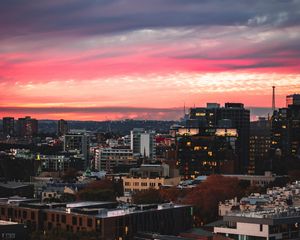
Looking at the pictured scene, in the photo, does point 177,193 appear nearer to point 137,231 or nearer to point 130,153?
point 137,231

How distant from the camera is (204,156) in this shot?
142125 millimetres

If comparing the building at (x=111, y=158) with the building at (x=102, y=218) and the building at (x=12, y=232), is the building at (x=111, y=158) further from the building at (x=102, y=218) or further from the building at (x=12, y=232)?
the building at (x=12, y=232)

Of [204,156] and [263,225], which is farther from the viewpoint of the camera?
[204,156]

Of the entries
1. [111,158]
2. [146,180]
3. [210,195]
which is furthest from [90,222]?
[111,158]

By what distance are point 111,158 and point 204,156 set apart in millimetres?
42615

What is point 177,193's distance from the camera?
99.9m

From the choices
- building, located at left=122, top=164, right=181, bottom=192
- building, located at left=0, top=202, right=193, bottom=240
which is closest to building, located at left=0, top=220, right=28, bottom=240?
building, located at left=0, top=202, right=193, bottom=240

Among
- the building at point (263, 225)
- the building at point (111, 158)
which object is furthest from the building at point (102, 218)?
the building at point (111, 158)

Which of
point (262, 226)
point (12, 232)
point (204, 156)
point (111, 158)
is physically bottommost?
point (12, 232)

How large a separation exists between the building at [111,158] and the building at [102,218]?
316ft

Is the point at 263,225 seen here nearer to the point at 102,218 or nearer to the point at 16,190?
the point at 102,218

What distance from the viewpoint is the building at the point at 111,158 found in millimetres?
176500

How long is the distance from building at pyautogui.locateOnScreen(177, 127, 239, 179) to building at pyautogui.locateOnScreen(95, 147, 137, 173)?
2907 cm

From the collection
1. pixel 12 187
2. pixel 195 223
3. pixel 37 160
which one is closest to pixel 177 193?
pixel 195 223
